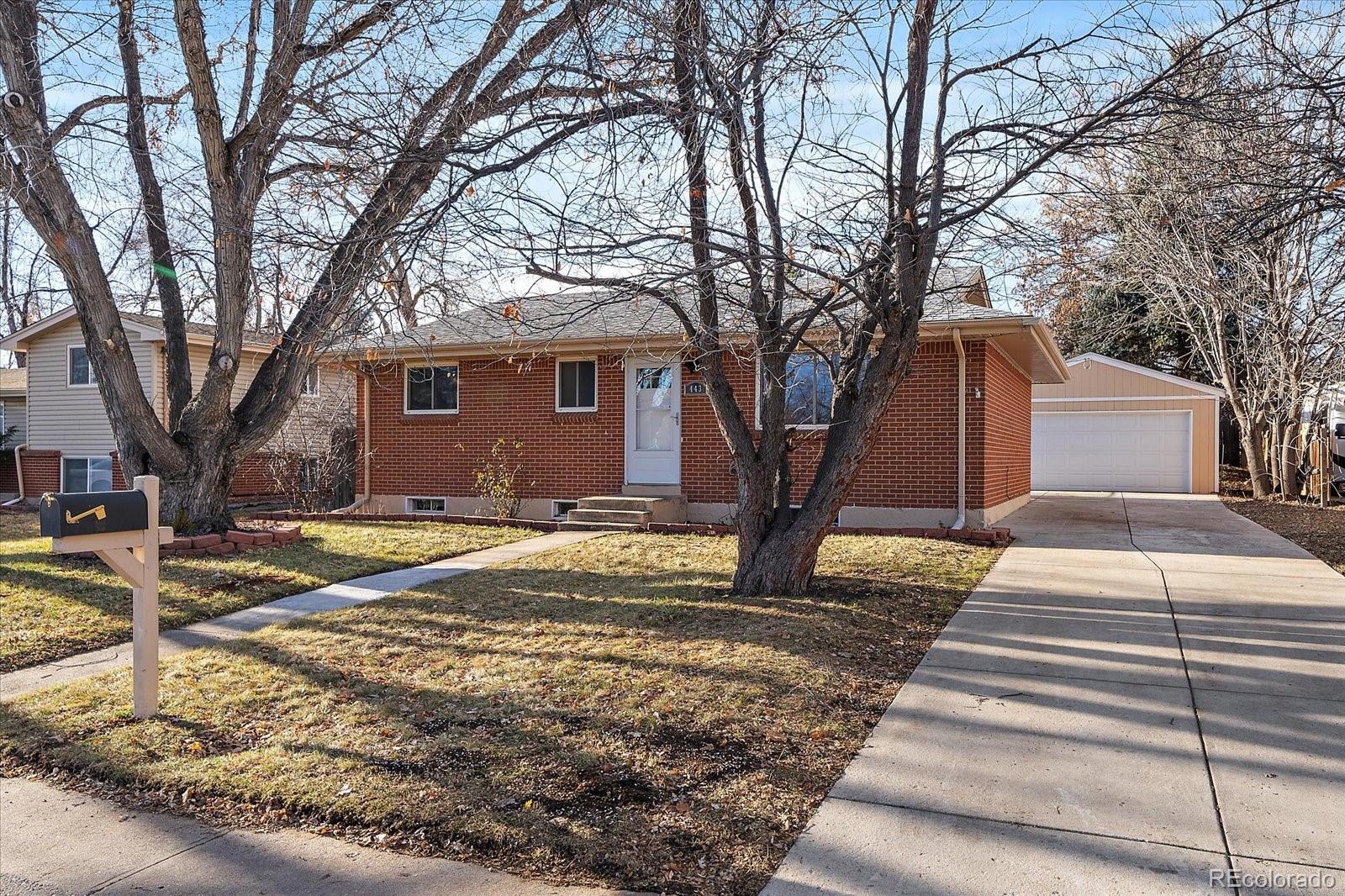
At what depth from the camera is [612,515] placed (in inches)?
515

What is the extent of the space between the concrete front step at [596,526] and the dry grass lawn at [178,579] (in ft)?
2.30

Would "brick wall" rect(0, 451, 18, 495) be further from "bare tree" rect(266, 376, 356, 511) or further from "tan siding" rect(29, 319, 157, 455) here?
"bare tree" rect(266, 376, 356, 511)

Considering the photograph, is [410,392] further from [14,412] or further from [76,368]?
[14,412]

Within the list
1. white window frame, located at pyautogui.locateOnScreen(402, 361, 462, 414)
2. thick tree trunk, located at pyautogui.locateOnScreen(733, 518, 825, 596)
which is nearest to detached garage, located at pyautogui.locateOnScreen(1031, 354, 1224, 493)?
white window frame, located at pyautogui.locateOnScreen(402, 361, 462, 414)

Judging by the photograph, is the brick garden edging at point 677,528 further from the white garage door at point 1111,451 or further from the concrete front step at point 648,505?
the white garage door at point 1111,451

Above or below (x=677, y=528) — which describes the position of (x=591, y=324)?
above

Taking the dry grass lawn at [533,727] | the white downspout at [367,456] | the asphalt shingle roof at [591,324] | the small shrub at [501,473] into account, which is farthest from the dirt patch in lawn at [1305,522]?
the white downspout at [367,456]

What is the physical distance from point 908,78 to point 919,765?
16.8 feet

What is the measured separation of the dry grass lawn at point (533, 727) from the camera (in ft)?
11.7

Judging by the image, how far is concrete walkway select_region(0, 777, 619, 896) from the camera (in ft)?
10.5

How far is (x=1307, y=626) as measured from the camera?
21.8ft

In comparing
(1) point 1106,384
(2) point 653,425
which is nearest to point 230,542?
(2) point 653,425

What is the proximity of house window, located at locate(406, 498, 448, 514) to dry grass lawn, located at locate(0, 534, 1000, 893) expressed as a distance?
827cm

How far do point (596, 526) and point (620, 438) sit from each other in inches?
71.7
